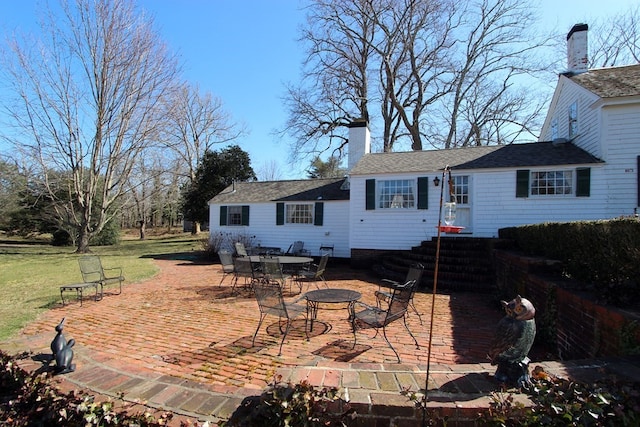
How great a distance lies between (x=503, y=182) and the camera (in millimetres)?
10953

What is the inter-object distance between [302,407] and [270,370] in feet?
5.30

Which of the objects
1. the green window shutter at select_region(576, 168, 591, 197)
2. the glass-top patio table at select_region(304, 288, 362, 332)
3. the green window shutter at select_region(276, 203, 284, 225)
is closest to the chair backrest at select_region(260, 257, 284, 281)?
the glass-top patio table at select_region(304, 288, 362, 332)

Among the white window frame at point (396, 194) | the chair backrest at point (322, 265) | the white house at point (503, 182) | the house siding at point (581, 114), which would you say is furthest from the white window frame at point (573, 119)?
the chair backrest at point (322, 265)

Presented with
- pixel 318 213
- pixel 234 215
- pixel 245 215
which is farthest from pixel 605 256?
pixel 234 215

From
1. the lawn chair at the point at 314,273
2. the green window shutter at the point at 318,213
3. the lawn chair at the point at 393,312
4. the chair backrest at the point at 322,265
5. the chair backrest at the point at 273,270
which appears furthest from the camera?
the green window shutter at the point at 318,213

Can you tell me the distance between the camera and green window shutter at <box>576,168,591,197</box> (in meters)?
10.1

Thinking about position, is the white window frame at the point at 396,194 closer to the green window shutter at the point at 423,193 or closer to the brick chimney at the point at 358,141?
the green window shutter at the point at 423,193

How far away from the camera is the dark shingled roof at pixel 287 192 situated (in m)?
14.9

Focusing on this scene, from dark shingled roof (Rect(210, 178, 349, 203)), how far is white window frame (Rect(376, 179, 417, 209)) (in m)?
2.07

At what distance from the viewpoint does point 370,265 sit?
41.0 ft

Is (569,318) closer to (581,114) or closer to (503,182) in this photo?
(503,182)

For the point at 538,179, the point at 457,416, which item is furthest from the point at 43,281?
the point at 538,179

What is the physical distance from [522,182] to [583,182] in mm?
1641

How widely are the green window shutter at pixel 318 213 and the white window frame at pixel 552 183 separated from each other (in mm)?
7741
